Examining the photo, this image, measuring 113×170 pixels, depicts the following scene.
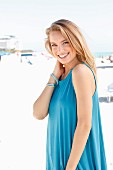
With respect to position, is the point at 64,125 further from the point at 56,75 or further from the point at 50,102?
the point at 56,75

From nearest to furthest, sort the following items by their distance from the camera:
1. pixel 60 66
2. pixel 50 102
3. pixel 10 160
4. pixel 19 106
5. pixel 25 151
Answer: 1. pixel 50 102
2. pixel 60 66
3. pixel 10 160
4. pixel 25 151
5. pixel 19 106

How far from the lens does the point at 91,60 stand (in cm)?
118

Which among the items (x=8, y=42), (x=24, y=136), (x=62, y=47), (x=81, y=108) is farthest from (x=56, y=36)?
(x=8, y=42)

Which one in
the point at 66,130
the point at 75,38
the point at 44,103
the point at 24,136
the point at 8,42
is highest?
the point at 8,42

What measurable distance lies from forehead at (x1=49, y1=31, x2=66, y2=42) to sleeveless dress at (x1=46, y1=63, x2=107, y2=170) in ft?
0.42

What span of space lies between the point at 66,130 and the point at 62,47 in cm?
30

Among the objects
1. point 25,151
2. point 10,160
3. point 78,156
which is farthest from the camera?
point 25,151

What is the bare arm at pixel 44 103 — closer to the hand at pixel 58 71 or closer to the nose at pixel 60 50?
the hand at pixel 58 71

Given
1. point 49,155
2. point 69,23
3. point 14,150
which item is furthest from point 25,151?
point 69,23

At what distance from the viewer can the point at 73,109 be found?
1.12m

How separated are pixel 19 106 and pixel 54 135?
18.0 feet

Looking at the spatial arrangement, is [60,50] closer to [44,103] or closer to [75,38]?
[75,38]

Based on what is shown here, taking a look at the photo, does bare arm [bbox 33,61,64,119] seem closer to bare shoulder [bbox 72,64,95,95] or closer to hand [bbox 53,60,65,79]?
hand [bbox 53,60,65,79]

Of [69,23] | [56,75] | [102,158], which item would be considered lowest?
[102,158]
